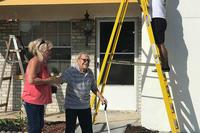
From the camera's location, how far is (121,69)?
36.9 ft

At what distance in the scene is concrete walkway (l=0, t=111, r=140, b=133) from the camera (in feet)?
29.2

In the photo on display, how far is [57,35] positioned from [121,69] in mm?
1713

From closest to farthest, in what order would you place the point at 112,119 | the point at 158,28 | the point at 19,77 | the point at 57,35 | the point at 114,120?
the point at 158,28 < the point at 114,120 < the point at 112,119 < the point at 19,77 < the point at 57,35

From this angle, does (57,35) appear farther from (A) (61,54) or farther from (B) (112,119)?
(B) (112,119)

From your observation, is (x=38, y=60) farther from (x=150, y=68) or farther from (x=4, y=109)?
(x=4, y=109)

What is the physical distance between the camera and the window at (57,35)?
11.5 m

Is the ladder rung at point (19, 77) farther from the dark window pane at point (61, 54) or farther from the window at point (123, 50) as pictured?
the window at point (123, 50)

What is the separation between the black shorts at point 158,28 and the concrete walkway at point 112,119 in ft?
6.23

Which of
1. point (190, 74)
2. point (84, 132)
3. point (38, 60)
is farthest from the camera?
point (190, 74)

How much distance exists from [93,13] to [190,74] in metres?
3.31

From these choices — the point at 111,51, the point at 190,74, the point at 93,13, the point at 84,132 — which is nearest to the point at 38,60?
the point at 84,132

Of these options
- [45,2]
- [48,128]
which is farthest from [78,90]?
[45,2]

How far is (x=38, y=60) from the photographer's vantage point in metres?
6.64

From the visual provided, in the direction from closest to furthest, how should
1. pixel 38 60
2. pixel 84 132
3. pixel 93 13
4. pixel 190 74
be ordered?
1. pixel 38 60
2. pixel 84 132
3. pixel 190 74
4. pixel 93 13
